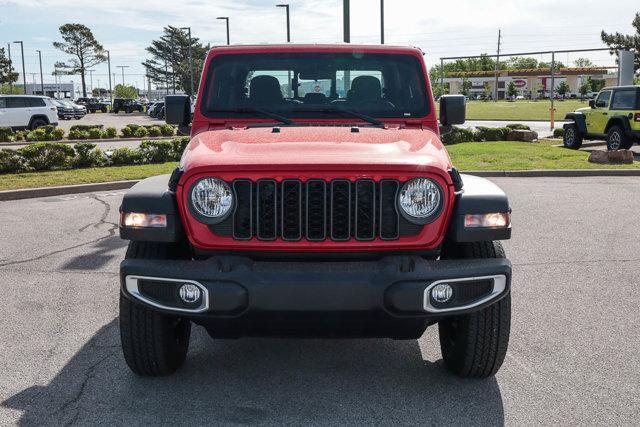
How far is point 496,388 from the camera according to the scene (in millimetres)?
4035

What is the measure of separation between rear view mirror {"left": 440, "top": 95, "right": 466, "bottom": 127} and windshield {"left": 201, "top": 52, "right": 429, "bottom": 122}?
384 mm

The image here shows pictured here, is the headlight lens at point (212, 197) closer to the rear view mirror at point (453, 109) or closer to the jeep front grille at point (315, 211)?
the jeep front grille at point (315, 211)

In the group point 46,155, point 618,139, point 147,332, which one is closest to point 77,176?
point 46,155

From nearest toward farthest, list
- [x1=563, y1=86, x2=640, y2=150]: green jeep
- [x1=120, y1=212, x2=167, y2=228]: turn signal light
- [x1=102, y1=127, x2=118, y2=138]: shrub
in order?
[x1=120, y1=212, x2=167, y2=228]: turn signal light
[x1=563, y1=86, x2=640, y2=150]: green jeep
[x1=102, y1=127, x2=118, y2=138]: shrub

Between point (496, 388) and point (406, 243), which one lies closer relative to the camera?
point (406, 243)

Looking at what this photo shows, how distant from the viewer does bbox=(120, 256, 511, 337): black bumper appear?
134 inches

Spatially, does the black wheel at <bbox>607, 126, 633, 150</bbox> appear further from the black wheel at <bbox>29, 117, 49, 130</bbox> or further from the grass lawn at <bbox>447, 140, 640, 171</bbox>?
the black wheel at <bbox>29, 117, 49, 130</bbox>

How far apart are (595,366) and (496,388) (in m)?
0.72

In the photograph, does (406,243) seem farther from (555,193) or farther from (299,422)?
(555,193)

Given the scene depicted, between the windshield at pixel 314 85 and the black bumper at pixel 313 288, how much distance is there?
62.5 inches

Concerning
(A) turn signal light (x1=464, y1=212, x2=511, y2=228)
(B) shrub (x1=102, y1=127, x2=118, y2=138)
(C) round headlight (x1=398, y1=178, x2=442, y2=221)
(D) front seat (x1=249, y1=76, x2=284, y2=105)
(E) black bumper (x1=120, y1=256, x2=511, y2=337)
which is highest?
(D) front seat (x1=249, y1=76, x2=284, y2=105)

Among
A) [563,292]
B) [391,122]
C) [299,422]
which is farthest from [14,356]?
[563,292]

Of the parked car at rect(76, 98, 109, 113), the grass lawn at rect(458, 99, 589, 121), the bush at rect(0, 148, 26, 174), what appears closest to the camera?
the bush at rect(0, 148, 26, 174)

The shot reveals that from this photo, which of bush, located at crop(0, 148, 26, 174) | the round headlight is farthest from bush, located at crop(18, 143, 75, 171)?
the round headlight
